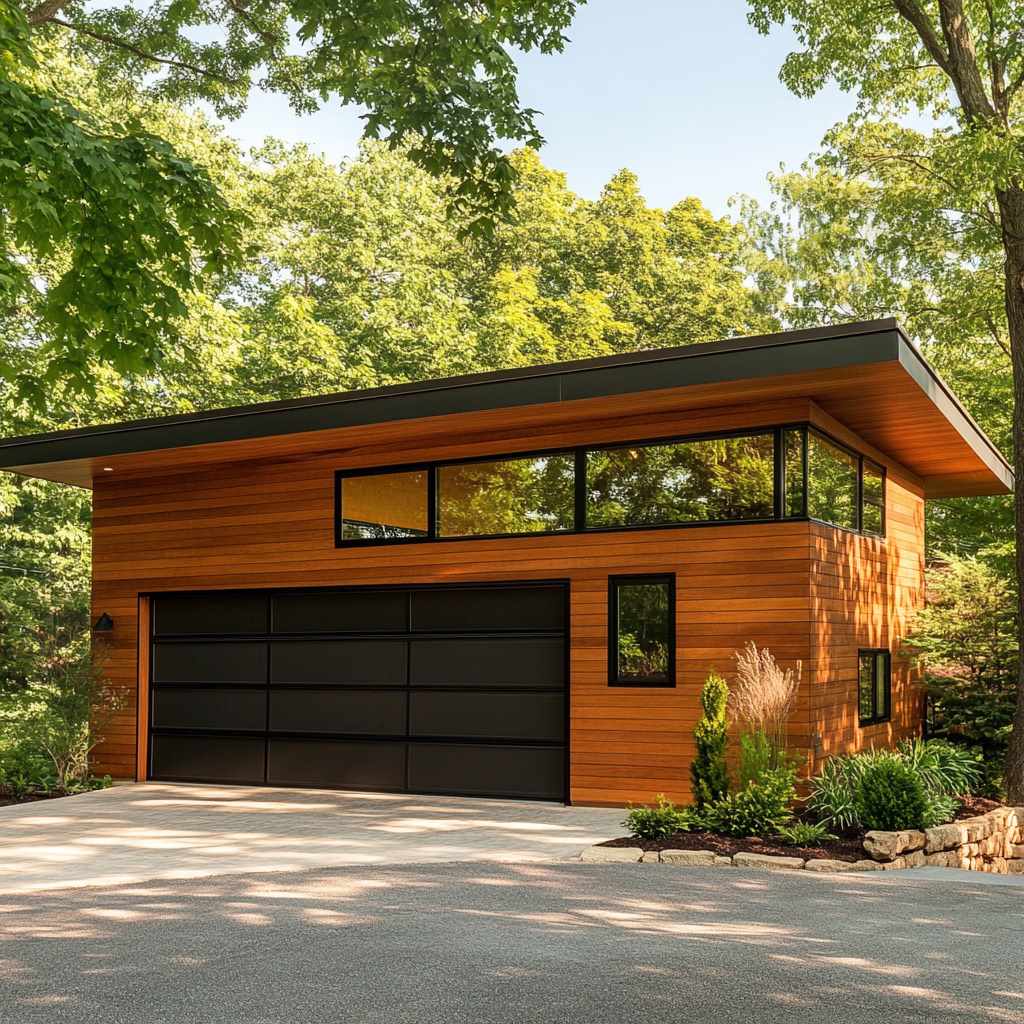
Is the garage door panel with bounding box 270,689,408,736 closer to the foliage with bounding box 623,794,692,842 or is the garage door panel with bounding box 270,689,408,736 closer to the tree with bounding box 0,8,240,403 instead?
the foliage with bounding box 623,794,692,842

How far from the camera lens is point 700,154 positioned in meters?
31.3

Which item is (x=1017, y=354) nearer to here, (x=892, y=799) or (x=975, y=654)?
(x=975, y=654)

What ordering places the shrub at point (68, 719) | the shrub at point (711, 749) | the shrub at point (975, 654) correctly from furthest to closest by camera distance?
the shrub at point (975, 654) < the shrub at point (68, 719) < the shrub at point (711, 749)

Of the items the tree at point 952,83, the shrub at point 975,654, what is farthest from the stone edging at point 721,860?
the shrub at point 975,654

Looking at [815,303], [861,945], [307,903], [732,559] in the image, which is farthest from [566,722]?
[815,303]

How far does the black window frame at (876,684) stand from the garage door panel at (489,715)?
2.99m

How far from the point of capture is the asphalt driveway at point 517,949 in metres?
4.50

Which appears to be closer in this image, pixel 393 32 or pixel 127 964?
pixel 127 964

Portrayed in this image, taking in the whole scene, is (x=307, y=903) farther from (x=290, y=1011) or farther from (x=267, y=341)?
(x=267, y=341)

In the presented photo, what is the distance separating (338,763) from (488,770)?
175 cm

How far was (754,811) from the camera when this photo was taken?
848 centimetres

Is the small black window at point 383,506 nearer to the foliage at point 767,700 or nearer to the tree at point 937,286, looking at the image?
the foliage at point 767,700

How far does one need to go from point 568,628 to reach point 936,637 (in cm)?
512

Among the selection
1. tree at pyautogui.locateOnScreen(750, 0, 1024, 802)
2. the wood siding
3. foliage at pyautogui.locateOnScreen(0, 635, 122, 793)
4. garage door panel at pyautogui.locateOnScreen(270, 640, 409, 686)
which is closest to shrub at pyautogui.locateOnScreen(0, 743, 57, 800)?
foliage at pyautogui.locateOnScreen(0, 635, 122, 793)
